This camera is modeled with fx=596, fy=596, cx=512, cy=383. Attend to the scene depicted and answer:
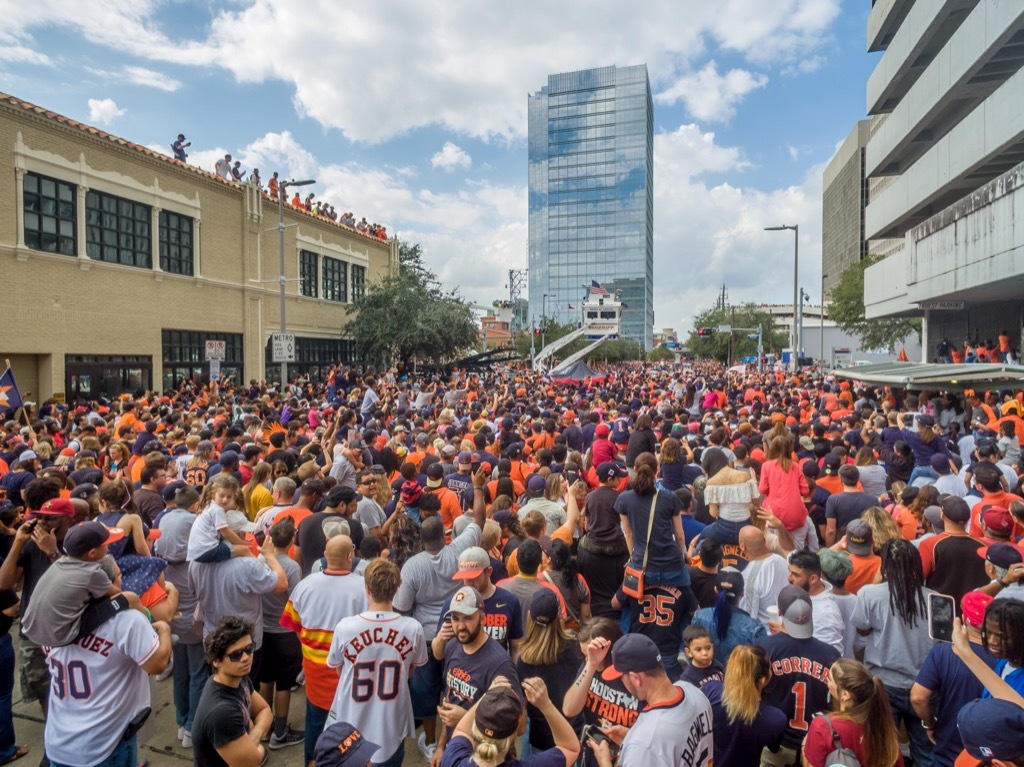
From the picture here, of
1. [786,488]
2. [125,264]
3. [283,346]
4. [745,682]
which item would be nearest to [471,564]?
[745,682]

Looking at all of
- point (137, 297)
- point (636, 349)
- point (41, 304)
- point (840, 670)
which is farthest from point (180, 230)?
point (636, 349)

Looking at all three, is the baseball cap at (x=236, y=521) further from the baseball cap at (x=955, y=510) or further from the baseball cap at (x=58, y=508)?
the baseball cap at (x=955, y=510)

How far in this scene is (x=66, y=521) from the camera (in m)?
3.95

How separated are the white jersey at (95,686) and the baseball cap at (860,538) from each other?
4.54m

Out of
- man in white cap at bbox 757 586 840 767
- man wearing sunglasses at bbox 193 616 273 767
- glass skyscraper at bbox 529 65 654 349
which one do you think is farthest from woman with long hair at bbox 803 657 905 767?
glass skyscraper at bbox 529 65 654 349

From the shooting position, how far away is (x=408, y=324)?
30969 mm

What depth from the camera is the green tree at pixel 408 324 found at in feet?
101

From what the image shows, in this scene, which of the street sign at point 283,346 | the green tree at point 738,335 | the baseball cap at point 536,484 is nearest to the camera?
the baseball cap at point 536,484

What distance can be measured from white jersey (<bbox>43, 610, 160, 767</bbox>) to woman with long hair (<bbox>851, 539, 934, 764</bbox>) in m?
4.23

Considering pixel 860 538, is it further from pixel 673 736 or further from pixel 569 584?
pixel 673 736

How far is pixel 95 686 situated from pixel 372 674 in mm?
1466

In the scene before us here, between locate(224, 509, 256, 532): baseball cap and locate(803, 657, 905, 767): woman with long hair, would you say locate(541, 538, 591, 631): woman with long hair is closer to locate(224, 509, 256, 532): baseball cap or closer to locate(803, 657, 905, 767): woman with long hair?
locate(803, 657, 905, 767): woman with long hair

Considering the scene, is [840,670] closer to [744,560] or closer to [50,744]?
[744,560]

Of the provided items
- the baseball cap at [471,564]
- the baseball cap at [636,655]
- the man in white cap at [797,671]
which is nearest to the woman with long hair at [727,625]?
the man in white cap at [797,671]
